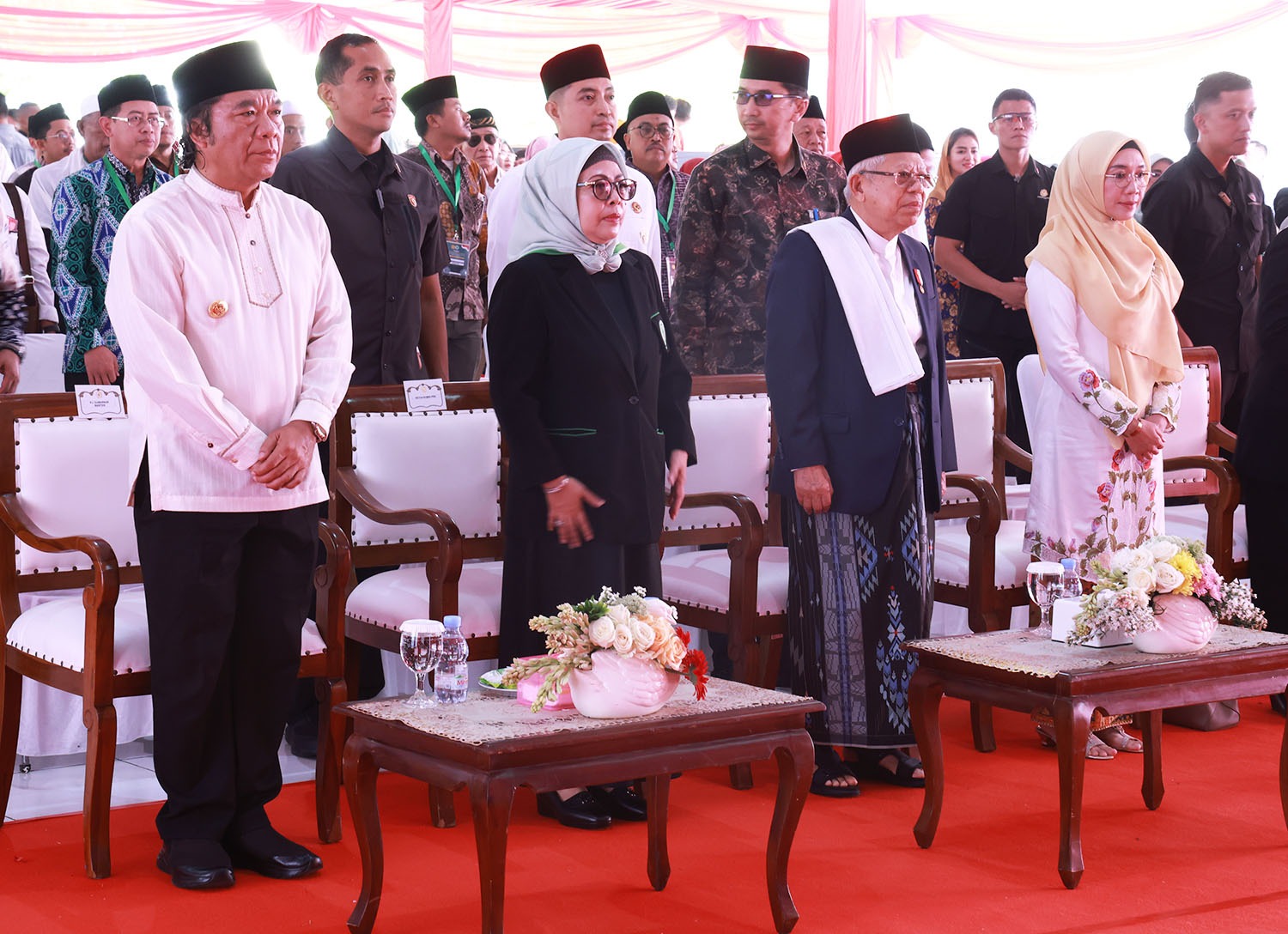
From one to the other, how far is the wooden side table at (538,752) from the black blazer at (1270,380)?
2279 mm

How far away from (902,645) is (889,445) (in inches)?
18.9

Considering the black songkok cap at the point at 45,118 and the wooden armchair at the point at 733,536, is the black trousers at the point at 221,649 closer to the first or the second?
the wooden armchair at the point at 733,536

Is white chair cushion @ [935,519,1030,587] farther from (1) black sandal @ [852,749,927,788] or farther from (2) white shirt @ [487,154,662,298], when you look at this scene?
(2) white shirt @ [487,154,662,298]

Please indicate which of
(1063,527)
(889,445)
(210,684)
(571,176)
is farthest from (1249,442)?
(210,684)

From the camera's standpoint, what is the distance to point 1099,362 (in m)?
4.16

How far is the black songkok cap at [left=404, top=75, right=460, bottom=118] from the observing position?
5293 millimetres

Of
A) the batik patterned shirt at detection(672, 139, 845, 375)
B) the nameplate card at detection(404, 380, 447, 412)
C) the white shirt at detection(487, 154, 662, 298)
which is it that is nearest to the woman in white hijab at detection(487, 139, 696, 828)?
the nameplate card at detection(404, 380, 447, 412)

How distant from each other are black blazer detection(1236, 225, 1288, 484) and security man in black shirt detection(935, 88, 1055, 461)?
1105mm

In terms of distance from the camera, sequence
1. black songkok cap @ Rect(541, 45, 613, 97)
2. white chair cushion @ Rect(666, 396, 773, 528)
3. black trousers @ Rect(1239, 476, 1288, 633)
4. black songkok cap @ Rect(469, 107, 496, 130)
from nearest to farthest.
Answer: white chair cushion @ Rect(666, 396, 773, 528), black trousers @ Rect(1239, 476, 1288, 633), black songkok cap @ Rect(541, 45, 613, 97), black songkok cap @ Rect(469, 107, 496, 130)

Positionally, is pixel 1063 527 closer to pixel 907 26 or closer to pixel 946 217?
pixel 946 217

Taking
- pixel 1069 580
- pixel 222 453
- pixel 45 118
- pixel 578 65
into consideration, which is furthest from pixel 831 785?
pixel 45 118

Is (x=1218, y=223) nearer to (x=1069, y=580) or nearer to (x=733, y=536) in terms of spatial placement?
(x=733, y=536)

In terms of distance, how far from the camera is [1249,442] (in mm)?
4637

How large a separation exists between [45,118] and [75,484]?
4765mm
